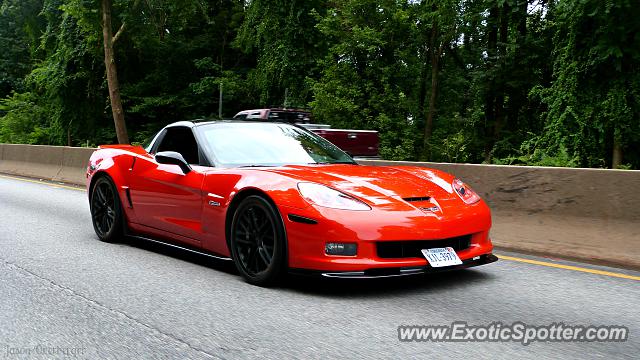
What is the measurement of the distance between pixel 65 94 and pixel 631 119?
29.3 metres

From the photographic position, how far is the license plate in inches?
192

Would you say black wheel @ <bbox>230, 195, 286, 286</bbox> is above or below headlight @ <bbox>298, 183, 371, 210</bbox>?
below

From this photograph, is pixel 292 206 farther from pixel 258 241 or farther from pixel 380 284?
pixel 380 284

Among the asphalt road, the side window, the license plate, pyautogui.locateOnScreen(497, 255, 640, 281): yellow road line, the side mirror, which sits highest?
the side window

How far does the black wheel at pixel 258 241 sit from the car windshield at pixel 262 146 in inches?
28.2

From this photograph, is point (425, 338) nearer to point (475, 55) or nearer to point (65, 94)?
point (475, 55)

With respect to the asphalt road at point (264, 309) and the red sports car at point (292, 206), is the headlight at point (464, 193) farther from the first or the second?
the asphalt road at point (264, 309)

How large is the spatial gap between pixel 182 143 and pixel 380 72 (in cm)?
2291

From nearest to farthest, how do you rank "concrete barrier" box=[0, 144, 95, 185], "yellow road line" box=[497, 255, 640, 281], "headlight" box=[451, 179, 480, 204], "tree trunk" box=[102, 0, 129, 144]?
"headlight" box=[451, 179, 480, 204] < "yellow road line" box=[497, 255, 640, 281] < "concrete barrier" box=[0, 144, 95, 185] < "tree trunk" box=[102, 0, 129, 144]

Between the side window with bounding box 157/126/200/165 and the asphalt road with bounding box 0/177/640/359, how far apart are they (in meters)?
1.02

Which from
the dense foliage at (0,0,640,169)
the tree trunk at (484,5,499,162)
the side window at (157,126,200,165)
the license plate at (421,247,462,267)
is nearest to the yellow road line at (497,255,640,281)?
the license plate at (421,247,462,267)

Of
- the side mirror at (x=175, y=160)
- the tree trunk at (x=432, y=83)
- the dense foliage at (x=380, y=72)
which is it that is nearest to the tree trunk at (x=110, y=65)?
the dense foliage at (x=380, y=72)

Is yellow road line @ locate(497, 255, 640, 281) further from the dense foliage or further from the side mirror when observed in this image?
the dense foliage

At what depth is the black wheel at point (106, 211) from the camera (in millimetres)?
7355
